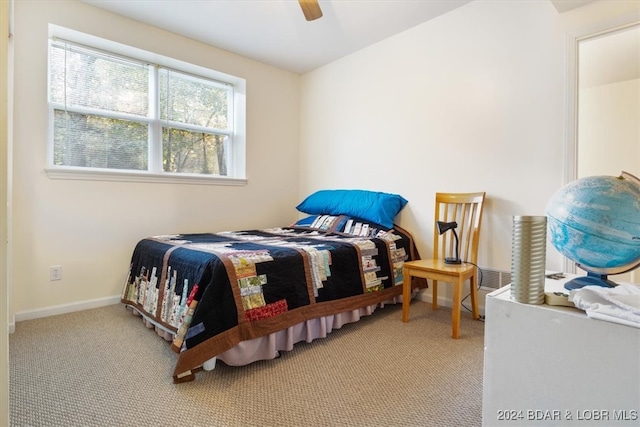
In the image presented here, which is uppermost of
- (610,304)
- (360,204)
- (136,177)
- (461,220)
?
(136,177)

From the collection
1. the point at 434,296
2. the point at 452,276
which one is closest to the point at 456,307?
the point at 452,276

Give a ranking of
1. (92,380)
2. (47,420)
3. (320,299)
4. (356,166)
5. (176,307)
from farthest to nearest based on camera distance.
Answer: (356,166) < (320,299) < (176,307) < (92,380) < (47,420)

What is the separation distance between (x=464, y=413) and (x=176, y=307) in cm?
155

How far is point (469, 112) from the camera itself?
2.68 m

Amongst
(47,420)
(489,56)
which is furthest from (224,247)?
(489,56)

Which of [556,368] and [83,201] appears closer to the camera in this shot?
[556,368]

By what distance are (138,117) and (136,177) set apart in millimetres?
574

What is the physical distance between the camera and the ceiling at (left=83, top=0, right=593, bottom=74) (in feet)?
8.69

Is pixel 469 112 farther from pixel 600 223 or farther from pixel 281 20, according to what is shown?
pixel 600 223

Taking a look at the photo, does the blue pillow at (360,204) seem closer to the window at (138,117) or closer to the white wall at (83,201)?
the white wall at (83,201)

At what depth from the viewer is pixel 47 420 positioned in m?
1.31

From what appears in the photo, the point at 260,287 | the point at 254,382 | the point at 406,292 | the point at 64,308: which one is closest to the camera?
the point at 254,382

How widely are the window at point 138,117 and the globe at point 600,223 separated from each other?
3.05 m

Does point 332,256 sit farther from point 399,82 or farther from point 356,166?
point 399,82
